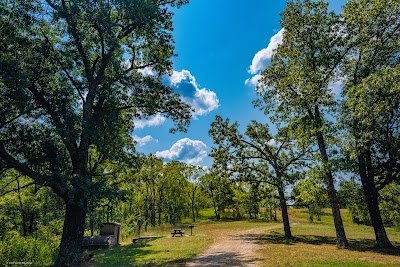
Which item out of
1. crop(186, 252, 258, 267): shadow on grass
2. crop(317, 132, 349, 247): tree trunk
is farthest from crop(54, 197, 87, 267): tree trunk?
crop(317, 132, 349, 247): tree trunk

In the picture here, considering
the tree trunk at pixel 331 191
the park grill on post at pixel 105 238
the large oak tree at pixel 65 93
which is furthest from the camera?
the park grill on post at pixel 105 238

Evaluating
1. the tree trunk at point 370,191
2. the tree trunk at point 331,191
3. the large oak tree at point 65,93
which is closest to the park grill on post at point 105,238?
the large oak tree at point 65,93

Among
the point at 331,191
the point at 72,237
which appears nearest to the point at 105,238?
the point at 72,237

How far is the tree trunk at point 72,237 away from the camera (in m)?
13.6

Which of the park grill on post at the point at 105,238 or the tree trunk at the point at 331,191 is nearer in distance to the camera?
the tree trunk at the point at 331,191

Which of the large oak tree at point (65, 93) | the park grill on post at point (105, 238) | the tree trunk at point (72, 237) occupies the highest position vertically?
the large oak tree at point (65, 93)

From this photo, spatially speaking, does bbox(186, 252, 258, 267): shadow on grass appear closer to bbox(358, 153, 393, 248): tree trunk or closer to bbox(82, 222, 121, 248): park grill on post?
bbox(358, 153, 393, 248): tree trunk

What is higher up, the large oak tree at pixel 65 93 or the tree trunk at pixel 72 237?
the large oak tree at pixel 65 93

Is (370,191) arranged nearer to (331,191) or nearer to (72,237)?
(331,191)

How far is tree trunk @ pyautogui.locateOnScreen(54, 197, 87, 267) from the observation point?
13.6m

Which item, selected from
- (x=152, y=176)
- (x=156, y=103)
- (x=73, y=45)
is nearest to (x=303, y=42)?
(x=156, y=103)

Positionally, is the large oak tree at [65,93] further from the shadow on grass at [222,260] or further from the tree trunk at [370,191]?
the tree trunk at [370,191]

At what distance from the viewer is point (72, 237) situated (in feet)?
46.0

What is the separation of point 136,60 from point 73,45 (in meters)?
4.51
